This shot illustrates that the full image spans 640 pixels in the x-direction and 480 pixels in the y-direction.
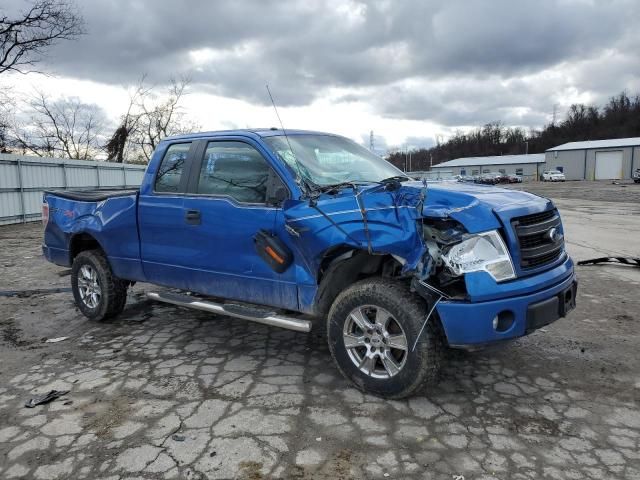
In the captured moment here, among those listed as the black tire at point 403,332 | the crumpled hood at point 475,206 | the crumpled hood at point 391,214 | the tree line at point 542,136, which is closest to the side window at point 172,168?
the crumpled hood at point 391,214

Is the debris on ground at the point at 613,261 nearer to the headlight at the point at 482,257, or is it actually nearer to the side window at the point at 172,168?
the headlight at the point at 482,257

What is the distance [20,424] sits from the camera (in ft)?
10.7

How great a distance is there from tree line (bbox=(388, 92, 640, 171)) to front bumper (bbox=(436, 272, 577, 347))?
72666mm

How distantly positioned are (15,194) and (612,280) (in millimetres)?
17580

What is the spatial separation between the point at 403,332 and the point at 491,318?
0.56m

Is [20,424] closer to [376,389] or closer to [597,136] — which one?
[376,389]

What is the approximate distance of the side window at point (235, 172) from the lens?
13.3ft

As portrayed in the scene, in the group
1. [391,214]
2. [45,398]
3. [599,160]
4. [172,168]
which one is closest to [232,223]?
[172,168]

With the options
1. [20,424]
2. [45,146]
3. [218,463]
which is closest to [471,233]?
[218,463]

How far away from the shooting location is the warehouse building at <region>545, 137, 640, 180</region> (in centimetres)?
6769

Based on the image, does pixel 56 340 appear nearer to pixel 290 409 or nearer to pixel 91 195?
pixel 91 195

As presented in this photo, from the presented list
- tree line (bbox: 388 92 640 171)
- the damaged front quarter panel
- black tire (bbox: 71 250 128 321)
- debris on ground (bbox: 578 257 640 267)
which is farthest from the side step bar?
tree line (bbox: 388 92 640 171)

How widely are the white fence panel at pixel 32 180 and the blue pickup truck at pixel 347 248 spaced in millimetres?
11708

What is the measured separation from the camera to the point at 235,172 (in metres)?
4.27
